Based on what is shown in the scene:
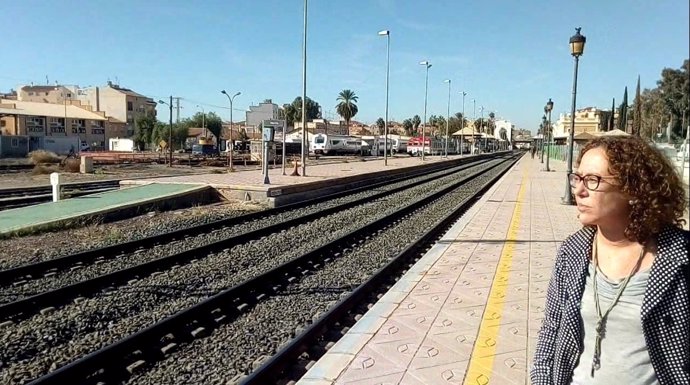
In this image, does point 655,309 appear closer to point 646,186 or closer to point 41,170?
point 646,186

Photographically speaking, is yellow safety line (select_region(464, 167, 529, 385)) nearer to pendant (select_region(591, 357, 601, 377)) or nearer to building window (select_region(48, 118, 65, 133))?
pendant (select_region(591, 357, 601, 377))

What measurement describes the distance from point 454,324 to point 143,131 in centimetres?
10102

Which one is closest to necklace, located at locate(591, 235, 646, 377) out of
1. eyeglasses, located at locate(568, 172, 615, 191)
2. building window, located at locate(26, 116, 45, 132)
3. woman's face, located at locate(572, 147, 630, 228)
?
woman's face, located at locate(572, 147, 630, 228)

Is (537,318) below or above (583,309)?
below

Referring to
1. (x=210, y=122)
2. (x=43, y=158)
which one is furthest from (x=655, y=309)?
(x=210, y=122)

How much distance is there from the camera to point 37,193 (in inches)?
783

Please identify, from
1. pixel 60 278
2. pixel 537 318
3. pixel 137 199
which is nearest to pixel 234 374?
pixel 537 318

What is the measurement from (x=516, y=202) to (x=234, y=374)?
13.8 meters

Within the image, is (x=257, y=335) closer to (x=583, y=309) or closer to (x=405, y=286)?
(x=405, y=286)

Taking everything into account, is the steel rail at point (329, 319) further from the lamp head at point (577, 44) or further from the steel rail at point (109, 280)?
the lamp head at point (577, 44)

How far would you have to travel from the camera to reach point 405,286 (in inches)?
254

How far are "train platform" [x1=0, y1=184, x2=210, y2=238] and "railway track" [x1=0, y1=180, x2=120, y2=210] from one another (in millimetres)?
2085

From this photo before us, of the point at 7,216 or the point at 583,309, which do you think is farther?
the point at 7,216

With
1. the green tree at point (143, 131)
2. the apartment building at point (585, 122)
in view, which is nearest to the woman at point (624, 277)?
the apartment building at point (585, 122)
